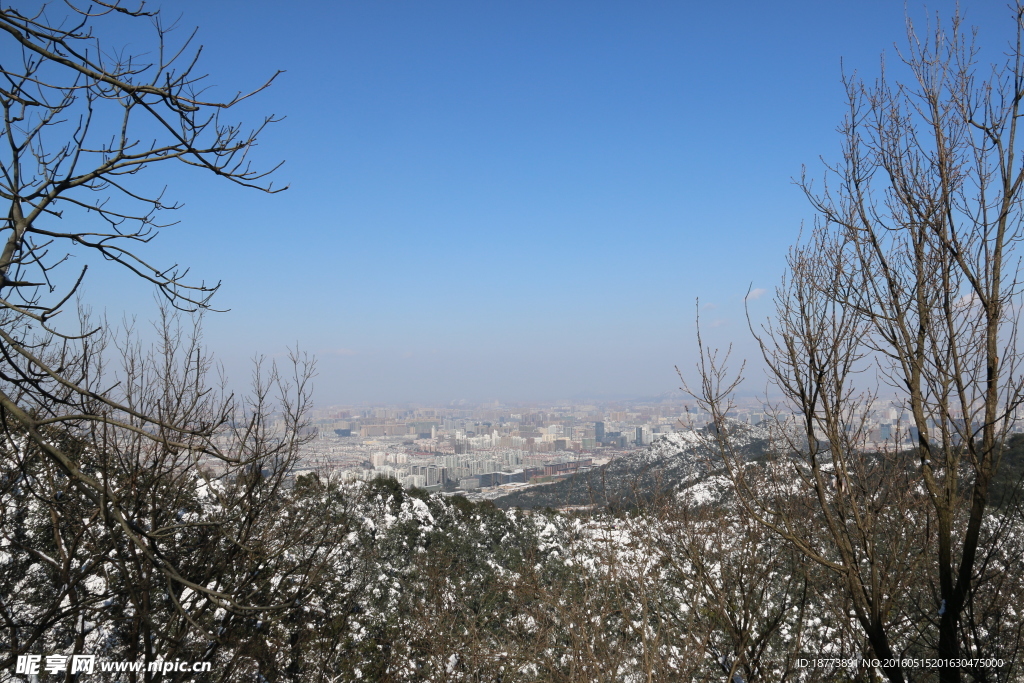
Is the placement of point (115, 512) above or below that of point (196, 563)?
above

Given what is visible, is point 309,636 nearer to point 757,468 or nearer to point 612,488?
point 612,488

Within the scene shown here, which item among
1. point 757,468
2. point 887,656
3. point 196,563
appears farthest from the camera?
point 757,468

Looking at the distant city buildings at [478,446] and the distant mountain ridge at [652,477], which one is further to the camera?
the distant city buildings at [478,446]

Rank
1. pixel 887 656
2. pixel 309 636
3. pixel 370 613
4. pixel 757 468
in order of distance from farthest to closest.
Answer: pixel 370 613 → pixel 309 636 → pixel 757 468 → pixel 887 656

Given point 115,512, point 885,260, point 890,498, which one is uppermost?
point 885,260

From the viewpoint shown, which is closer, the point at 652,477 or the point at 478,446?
the point at 652,477

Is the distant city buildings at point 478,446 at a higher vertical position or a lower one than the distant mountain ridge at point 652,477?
lower

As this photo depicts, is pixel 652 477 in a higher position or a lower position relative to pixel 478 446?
higher

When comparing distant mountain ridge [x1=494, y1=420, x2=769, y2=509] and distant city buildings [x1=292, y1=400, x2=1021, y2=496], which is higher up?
distant mountain ridge [x1=494, y1=420, x2=769, y2=509]

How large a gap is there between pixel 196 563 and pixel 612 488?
5.83 m

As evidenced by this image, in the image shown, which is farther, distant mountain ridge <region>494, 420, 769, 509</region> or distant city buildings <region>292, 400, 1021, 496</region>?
distant city buildings <region>292, 400, 1021, 496</region>

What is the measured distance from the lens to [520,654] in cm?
798

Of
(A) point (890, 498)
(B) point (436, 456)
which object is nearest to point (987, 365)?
(A) point (890, 498)

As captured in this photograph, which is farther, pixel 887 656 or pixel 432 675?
pixel 432 675
